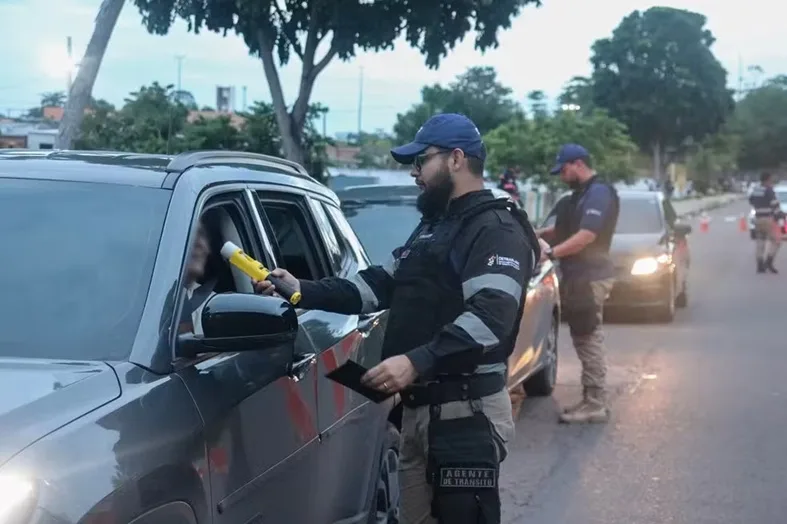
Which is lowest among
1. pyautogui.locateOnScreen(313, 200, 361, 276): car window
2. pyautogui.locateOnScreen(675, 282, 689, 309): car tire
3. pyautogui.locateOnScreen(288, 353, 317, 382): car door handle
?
pyautogui.locateOnScreen(675, 282, 689, 309): car tire

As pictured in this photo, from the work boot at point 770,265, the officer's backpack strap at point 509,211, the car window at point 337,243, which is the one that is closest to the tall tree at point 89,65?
the car window at point 337,243

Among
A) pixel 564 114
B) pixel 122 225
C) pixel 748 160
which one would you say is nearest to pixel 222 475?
pixel 122 225

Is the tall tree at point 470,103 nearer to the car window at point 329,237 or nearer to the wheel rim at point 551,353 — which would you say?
the wheel rim at point 551,353

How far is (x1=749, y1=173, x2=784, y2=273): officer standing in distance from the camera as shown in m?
22.4

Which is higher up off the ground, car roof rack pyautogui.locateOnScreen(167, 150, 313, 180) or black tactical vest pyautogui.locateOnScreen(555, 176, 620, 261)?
car roof rack pyautogui.locateOnScreen(167, 150, 313, 180)

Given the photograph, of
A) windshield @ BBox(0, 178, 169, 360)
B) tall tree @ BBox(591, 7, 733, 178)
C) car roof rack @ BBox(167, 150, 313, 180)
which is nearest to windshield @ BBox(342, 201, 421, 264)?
car roof rack @ BBox(167, 150, 313, 180)

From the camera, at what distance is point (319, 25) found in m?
15.4

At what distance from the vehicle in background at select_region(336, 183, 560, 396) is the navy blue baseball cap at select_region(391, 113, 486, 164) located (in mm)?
4327

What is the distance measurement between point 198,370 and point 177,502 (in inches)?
17.5

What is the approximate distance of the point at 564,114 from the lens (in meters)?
35.2

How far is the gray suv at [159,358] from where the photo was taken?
8.76 feet

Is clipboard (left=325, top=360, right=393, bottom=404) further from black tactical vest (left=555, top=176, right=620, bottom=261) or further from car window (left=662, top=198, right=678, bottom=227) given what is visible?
car window (left=662, top=198, right=678, bottom=227)

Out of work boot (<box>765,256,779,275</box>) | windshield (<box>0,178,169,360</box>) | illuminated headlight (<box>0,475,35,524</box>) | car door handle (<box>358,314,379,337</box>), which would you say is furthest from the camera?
work boot (<box>765,256,779,275</box>)

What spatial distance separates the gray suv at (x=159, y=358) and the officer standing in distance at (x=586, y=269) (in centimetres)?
413
